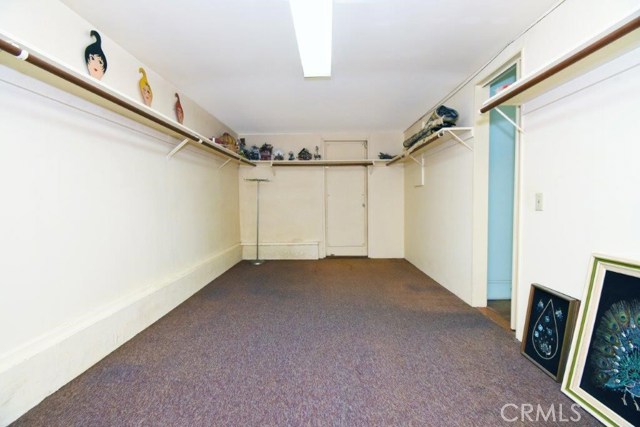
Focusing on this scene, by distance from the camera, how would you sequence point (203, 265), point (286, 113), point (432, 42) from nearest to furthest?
point (432, 42)
point (203, 265)
point (286, 113)

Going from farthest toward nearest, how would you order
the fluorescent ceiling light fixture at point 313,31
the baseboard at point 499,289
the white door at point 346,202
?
the white door at point 346,202, the baseboard at point 499,289, the fluorescent ceiling light fixture at point 313,31

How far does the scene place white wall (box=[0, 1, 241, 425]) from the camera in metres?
1.33

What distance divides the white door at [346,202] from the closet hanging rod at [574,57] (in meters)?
3.36

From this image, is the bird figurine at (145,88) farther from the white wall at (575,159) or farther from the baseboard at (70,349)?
the white wall at (575,159)

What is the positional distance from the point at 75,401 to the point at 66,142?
1475mm

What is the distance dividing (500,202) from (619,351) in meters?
1.96

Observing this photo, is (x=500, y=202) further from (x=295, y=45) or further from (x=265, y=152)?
(x=265, y=152)

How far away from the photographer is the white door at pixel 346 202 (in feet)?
16.6

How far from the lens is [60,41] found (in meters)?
1.61

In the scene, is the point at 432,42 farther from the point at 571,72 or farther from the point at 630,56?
the point at 630,56

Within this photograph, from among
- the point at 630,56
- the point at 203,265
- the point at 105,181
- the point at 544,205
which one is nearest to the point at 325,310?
the point at 203,265

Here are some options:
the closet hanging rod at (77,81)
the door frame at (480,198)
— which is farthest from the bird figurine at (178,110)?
the door frame at (480,198)

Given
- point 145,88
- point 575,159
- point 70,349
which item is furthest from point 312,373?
point 145,88

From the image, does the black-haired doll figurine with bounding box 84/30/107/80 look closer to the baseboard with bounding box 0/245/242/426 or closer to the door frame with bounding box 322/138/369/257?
the baseboard with bounding box 0/245/242/426
